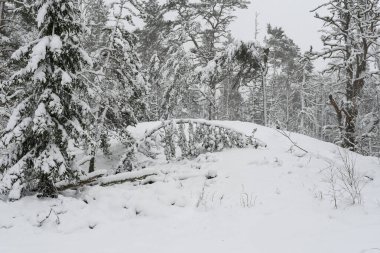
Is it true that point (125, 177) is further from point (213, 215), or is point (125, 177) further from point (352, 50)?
point (352, 50)

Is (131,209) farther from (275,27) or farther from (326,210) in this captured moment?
(275,27)

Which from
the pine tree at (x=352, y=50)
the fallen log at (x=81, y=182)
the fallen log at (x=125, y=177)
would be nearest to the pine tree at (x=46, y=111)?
the fallen log at (x=81, y=182)

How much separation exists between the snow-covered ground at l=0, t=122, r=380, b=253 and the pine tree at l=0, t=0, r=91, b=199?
0.60 meters

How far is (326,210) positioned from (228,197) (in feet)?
6.80

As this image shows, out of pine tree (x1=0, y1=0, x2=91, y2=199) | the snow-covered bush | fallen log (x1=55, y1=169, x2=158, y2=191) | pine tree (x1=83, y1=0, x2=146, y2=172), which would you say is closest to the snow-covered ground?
the snow-covered bush

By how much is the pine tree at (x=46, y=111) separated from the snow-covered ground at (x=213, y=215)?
60 centimetres

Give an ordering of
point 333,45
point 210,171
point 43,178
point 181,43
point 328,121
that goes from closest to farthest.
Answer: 1. point 43,178
2. point 210,171
3. point 333,45
4. point 181,43
5. point 328,121

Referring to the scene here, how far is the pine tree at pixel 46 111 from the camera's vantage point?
6672 mm

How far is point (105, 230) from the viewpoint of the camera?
5.71 m

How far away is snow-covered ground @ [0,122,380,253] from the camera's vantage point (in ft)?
15.2

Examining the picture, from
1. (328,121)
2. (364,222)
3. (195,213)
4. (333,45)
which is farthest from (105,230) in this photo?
(328,121)

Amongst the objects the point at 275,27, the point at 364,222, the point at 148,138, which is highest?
the point at 275,27

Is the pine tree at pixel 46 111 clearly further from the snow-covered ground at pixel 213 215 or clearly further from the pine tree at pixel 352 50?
the pine tree at pixel 352 50

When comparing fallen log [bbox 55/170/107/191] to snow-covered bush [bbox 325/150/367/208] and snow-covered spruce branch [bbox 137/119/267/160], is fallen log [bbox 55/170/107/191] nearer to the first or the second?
snow-covered spruce branch [bbox 137/119/267/160]
